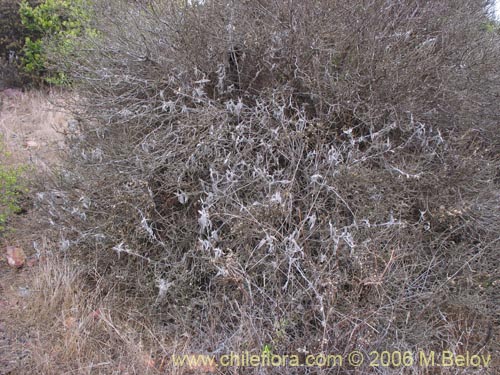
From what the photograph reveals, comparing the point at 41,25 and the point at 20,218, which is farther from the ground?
the point at 41,25

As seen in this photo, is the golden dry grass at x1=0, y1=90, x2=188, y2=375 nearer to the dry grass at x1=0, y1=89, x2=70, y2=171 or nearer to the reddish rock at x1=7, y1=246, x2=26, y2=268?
the reddish rock at x1=7, y1=246, x2=26, y2=268

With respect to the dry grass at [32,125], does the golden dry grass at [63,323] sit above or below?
below

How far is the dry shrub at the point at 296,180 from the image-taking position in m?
2.48

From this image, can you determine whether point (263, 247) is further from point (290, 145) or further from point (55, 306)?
point (55, 306)

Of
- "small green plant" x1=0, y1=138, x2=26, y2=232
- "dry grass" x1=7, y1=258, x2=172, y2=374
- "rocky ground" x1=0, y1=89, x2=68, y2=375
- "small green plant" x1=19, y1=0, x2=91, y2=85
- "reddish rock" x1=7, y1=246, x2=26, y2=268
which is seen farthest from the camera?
"small green plant" x1=19, y1=0, x2=91, y2=85

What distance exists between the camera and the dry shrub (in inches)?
97.5

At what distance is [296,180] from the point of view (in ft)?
9.21

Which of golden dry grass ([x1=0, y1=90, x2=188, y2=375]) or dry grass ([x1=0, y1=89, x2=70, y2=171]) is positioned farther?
dry grass ([x1=0, y1=89, x2=70, y2=171])

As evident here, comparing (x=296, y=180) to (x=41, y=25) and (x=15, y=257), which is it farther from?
(x=41, y=25)

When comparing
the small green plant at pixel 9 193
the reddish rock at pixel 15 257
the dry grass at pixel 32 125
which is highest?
the dry grass at pixel 32 125

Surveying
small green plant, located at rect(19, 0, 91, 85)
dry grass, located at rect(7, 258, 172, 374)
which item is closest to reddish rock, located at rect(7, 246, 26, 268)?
dry grass, located at rect(7, 258, 172, 374)

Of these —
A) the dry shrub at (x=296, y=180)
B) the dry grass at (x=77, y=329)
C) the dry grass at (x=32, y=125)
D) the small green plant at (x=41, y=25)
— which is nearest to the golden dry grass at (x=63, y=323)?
the dry grass at (x=77, y=329)

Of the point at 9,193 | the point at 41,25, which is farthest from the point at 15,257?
the point at 41,25

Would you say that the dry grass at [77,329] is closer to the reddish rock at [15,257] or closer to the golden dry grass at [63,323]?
the golden dry grass at [63,323]
